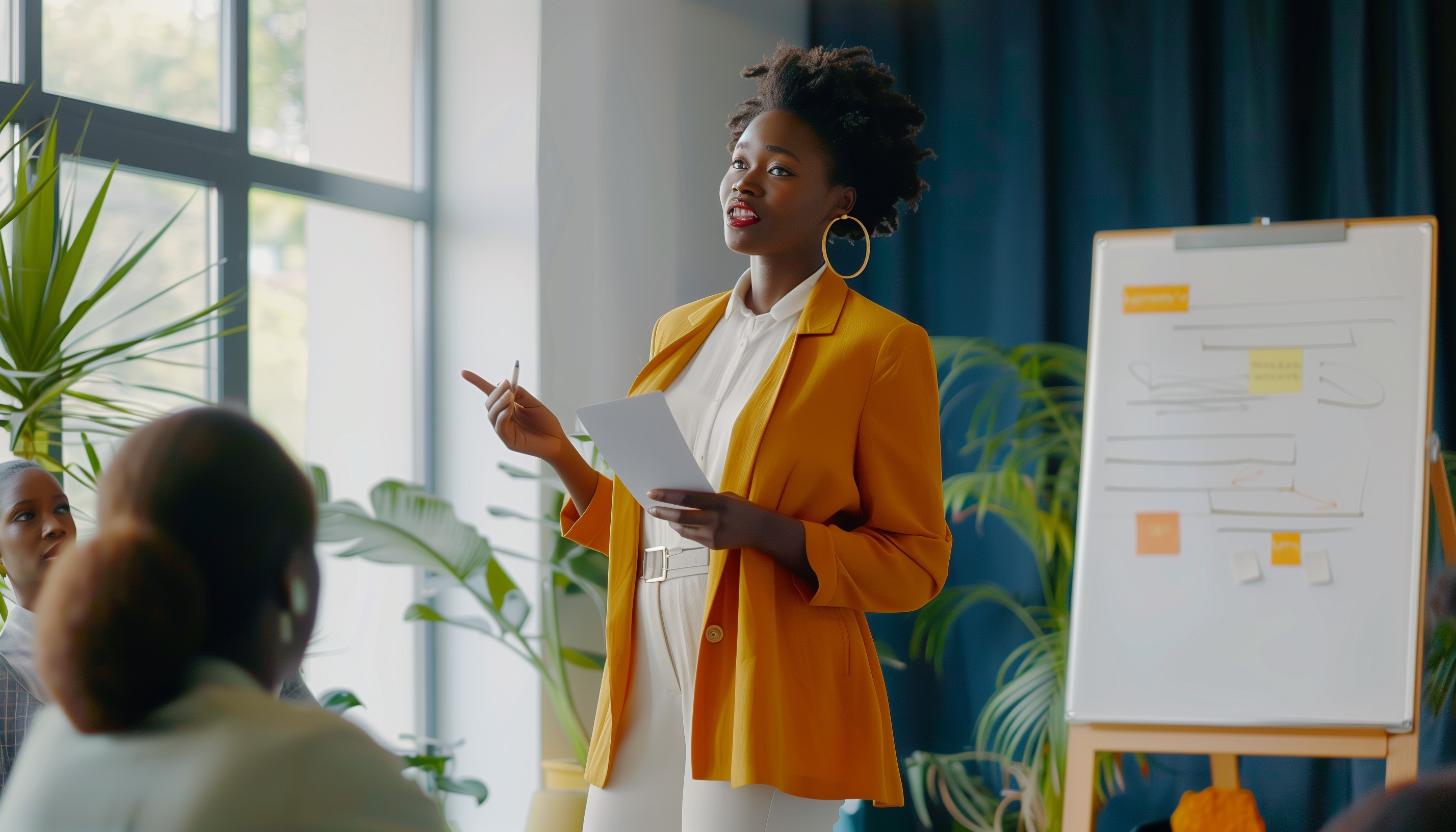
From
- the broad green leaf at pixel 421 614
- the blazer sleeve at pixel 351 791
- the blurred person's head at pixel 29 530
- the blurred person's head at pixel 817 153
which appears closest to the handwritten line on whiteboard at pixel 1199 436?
the blurred person's head at pixel 817 153

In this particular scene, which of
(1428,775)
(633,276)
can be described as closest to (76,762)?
(1428,775)

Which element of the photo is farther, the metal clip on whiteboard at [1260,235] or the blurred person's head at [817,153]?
the metal clip on whiteboard at [1260,235]

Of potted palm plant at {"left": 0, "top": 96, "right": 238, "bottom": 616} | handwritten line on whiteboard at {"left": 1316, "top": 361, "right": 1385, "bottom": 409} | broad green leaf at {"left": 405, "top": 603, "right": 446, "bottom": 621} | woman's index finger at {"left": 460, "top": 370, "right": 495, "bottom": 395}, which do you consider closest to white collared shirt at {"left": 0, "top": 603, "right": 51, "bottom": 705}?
potted palm plant at {"left": 0, "top": 96, "right": 238, "bottom": 616}

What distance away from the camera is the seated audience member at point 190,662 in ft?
1.93

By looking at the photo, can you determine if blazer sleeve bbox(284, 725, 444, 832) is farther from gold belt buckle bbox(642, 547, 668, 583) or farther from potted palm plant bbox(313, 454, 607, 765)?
potted palm plant bbox(313, 454, 607, 765)

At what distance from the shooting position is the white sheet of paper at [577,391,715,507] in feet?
3.93

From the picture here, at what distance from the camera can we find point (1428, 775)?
0.57 metres

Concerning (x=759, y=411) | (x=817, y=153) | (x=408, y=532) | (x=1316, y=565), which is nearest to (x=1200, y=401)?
(x=1316, y=565)

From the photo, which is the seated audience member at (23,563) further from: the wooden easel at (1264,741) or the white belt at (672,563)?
the wooden easel at (1264,741)

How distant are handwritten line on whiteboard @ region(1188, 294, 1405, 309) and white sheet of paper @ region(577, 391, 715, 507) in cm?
159

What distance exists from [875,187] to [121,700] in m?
1.16

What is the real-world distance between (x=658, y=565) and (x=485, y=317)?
6.43 ft

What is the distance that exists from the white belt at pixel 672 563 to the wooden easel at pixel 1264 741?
4.00ft

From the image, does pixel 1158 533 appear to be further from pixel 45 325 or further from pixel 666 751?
pixel 45 325
